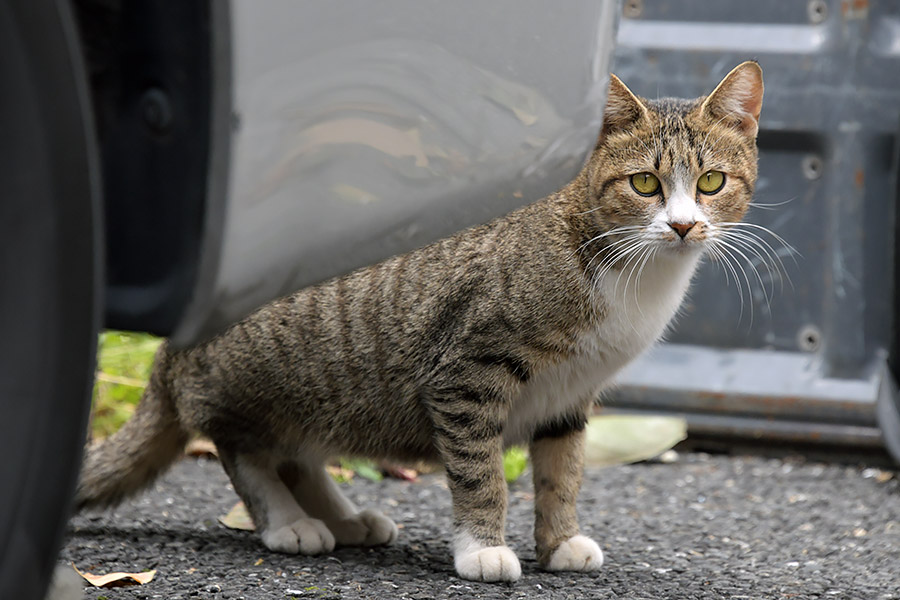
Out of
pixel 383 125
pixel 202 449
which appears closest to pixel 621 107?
pixel 383 125

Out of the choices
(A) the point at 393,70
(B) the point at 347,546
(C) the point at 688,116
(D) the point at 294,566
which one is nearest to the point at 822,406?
(C) the point at 688,116

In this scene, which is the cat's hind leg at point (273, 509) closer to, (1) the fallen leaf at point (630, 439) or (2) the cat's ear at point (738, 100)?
(2) the cat's ear at point (738, 100)

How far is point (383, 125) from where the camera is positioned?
1.77 meters

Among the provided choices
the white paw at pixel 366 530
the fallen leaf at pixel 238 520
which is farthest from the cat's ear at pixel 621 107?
the fallen leaf at pixel 238 520

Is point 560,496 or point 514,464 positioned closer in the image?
point 560,496

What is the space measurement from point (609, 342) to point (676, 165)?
0.53 meters

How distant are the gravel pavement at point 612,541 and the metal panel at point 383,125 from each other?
1.17m

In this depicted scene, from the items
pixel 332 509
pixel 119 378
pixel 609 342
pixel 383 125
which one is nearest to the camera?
pixel 383 125

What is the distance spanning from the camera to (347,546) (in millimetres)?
3254

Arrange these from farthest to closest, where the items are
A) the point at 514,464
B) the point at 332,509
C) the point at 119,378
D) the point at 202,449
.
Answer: the point at 119,378, the point at 202,449, the point at 514,464, the point at 332,509

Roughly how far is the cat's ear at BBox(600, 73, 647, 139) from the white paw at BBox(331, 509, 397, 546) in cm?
138

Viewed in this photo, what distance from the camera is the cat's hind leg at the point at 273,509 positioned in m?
3.07

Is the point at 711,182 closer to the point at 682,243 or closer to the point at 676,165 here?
the point at 676,165

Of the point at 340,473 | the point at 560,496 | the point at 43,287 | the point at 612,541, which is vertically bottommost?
the point at 340,473
